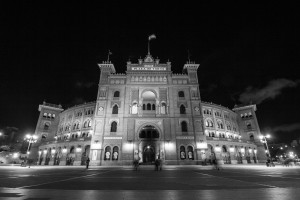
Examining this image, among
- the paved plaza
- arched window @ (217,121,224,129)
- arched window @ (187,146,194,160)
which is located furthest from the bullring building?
the paved plaza

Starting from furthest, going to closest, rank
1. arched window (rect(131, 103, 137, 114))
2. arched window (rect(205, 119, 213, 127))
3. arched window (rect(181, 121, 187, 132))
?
arched window (rect(205, 119, 213, 127)) → arched window (rect(131, 103, 137, 114)) → arched window (rect(181, 121, 187, 132))

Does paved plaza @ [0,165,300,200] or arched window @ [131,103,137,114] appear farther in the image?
arched window @ [131,103,137,114]

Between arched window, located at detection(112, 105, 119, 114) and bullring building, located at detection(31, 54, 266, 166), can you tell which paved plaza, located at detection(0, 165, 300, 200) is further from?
arched window, located at detection(112, 105, 119, 114)

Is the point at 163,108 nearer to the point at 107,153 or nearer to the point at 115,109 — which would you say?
the point at 115,109

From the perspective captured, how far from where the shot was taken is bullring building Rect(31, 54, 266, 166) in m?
36.5

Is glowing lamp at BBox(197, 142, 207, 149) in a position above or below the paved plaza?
above

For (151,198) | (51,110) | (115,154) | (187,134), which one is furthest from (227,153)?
(51,110)

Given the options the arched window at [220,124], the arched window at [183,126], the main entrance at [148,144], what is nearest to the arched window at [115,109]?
the main entrance at [148,144]

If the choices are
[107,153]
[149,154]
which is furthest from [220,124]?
[107,153]

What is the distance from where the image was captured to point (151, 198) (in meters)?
4.51

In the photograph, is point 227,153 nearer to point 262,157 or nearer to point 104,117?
point 262,157

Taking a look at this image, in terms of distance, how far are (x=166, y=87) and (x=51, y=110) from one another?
44850 mm

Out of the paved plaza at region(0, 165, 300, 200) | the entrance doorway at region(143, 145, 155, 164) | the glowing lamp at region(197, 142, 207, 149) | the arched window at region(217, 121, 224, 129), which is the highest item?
the arched window at region(217, 121, 224, 129)

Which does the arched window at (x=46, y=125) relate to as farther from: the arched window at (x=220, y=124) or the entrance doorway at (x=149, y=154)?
the arched window at (x=220, y=124)
